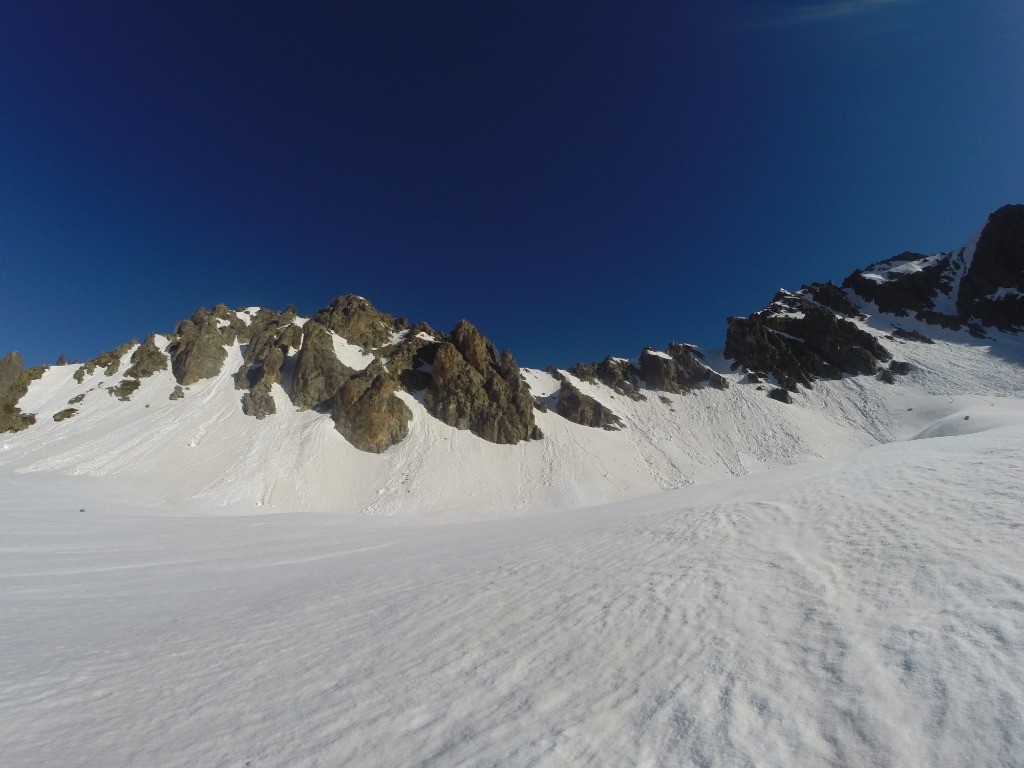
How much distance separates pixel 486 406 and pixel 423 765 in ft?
146

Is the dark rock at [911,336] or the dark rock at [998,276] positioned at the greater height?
the dark rock at [998,276]

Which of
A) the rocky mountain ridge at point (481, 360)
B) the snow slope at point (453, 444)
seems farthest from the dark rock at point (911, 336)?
the snow slope at point (453, 444)

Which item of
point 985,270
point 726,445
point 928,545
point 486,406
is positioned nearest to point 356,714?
point 928,545

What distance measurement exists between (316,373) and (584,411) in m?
33.0

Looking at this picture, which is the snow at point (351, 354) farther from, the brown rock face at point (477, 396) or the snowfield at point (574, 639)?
the snowfield at point (574, 639)

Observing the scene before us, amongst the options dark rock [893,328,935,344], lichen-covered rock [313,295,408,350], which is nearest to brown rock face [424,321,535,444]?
lichen-covered rock [313,295,408,350]

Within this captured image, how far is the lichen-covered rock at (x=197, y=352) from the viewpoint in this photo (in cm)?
4583

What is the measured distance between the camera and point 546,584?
6.22 meters

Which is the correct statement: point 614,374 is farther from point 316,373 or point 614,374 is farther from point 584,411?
point 316,373

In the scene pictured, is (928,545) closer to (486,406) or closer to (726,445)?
(486,406)

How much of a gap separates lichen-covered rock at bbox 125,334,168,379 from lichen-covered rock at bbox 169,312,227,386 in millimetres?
1101

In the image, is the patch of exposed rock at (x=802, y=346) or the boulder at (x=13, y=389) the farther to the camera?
the patch of exposed rock at (x=802, y=346)

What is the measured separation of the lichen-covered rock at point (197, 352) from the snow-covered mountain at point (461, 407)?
0.24 metres

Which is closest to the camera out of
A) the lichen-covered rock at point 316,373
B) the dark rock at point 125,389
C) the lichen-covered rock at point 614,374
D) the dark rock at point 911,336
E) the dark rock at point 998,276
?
the dark rock at point 125,389
